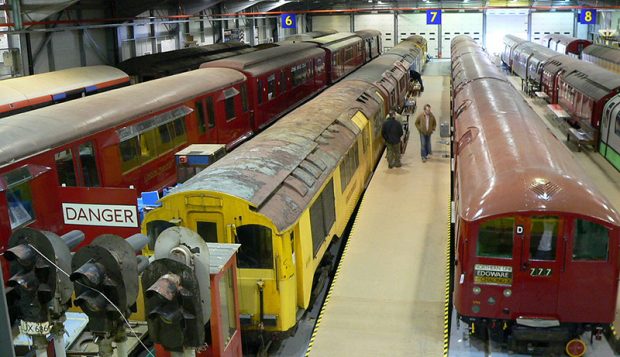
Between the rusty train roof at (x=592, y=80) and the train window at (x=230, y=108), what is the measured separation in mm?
10508

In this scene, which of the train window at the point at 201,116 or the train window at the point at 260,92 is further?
the train window at the point at 260,92

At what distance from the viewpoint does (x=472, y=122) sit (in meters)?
12.1

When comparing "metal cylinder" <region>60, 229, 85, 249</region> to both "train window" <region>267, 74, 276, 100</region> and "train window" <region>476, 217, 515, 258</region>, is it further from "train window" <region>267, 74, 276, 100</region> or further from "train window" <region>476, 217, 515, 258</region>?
"train window" <region>267, 74, 276, 100</region>

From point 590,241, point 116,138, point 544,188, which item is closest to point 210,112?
point 116,138

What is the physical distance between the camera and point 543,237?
7.50 metres

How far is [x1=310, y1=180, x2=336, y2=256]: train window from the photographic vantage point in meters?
8.90

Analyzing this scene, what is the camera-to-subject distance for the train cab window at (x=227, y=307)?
249 inches

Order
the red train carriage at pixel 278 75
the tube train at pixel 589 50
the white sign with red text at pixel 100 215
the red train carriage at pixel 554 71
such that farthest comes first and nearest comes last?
1. the tube train at pixel 589 50
2. the red train carriage at pixel 554 71
3. the red train carriage at pixel 278 75
4. the white sign with red text at pixel 100 215

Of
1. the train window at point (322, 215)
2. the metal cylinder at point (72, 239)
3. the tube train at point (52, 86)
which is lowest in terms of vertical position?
the train window at point (322, 215)

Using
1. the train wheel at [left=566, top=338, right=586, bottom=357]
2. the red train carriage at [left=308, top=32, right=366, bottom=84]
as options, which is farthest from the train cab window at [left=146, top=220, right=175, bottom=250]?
the red train carriage at [left=308, top=32, right=366, bottom=84]

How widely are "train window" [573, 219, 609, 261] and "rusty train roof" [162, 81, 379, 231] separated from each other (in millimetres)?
3293

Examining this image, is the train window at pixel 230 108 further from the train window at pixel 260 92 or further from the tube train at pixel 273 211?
the tube train at pixel 273 211

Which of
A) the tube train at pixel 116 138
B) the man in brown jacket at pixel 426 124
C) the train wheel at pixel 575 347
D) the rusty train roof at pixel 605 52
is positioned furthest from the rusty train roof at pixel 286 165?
the rusty train roof at pixel 605 52

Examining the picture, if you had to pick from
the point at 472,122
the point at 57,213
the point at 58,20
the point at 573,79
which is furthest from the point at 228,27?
the point at 57,213
